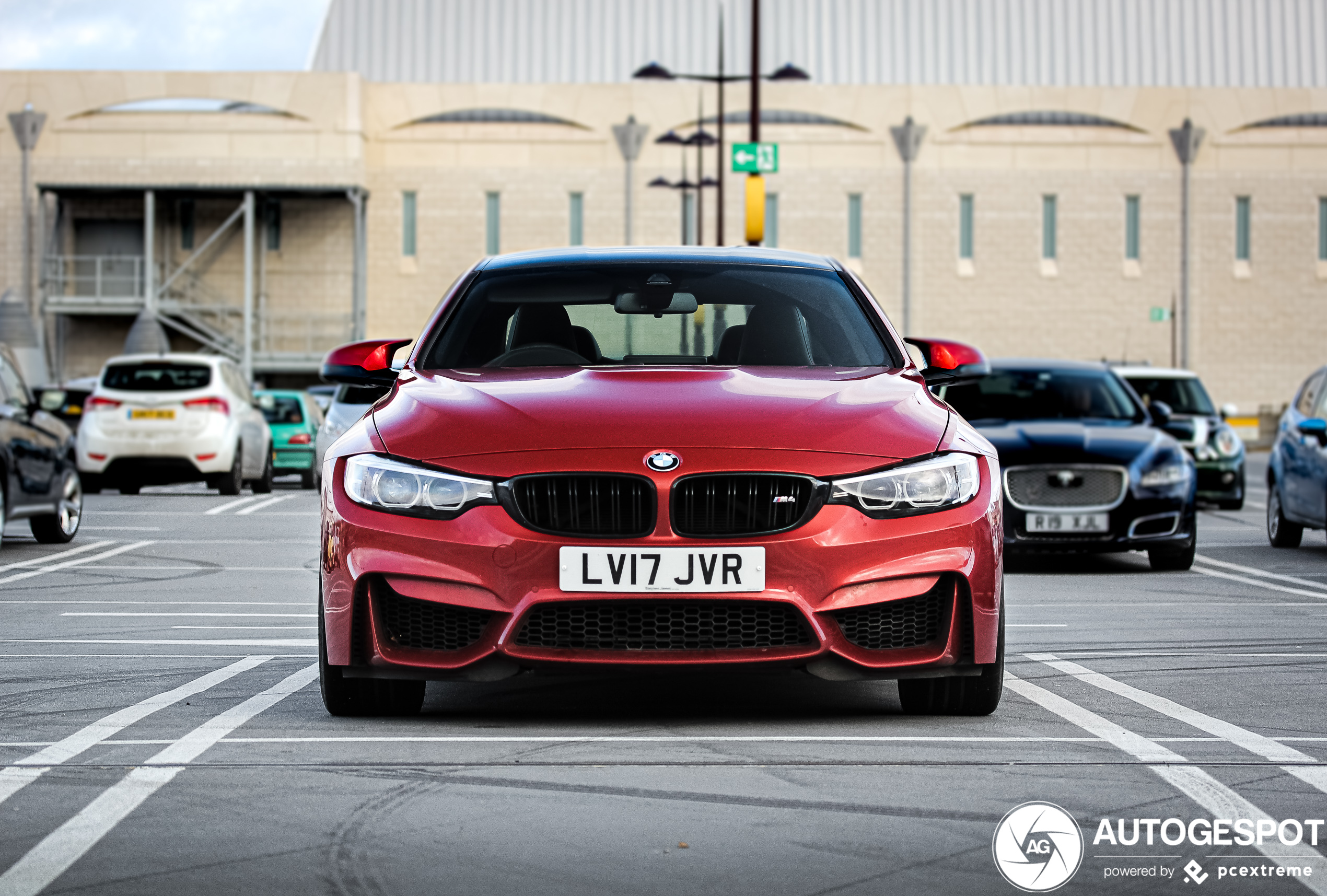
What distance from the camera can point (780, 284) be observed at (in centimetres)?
755

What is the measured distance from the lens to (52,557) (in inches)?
565

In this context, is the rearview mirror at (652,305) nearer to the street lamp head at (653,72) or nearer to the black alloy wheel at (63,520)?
the black alloy wheel at (63,520)

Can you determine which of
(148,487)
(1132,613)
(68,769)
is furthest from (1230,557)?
(148,487)

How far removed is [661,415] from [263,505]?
1667 centimetres

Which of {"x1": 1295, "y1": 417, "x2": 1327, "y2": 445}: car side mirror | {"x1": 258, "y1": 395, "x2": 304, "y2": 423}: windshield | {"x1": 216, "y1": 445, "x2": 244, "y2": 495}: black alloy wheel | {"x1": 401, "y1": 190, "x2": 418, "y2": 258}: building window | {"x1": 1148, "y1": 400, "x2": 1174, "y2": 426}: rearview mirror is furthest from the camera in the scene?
{"x1": 401, "y1": 190, "x2": 418, "y2": 258}: building window

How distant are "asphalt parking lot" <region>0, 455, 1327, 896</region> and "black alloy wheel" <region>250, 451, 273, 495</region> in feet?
52.4

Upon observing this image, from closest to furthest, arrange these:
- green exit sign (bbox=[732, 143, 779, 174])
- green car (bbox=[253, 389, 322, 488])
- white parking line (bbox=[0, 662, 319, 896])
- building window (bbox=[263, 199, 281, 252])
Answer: white parking line (bbox=[0, 662, 319, 896]) → green exit sign (bbox=[732, 143, 779, 174]) → green car (bbox=[253, 389, 322, 488]) → building window (bbox=[263, 199, 281, 252])

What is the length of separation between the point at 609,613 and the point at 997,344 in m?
60.1

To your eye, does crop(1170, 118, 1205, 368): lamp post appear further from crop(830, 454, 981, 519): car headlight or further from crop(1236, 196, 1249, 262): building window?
crop(830, 454, 981, 519): car headlight

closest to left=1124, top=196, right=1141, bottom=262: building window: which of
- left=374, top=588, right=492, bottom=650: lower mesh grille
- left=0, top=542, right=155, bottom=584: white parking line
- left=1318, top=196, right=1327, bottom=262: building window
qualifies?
left=1318, top=196, right=1327, bottom=262: building window

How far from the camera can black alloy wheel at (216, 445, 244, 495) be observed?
928 inches

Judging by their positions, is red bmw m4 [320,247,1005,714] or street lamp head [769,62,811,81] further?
street lamp head [769,62,811,81]

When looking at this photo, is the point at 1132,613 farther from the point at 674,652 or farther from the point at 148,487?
the point at 148,487

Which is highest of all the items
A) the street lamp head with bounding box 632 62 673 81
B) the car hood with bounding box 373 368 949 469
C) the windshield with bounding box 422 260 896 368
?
the street lamp head with bounding box 632 62 673 81
